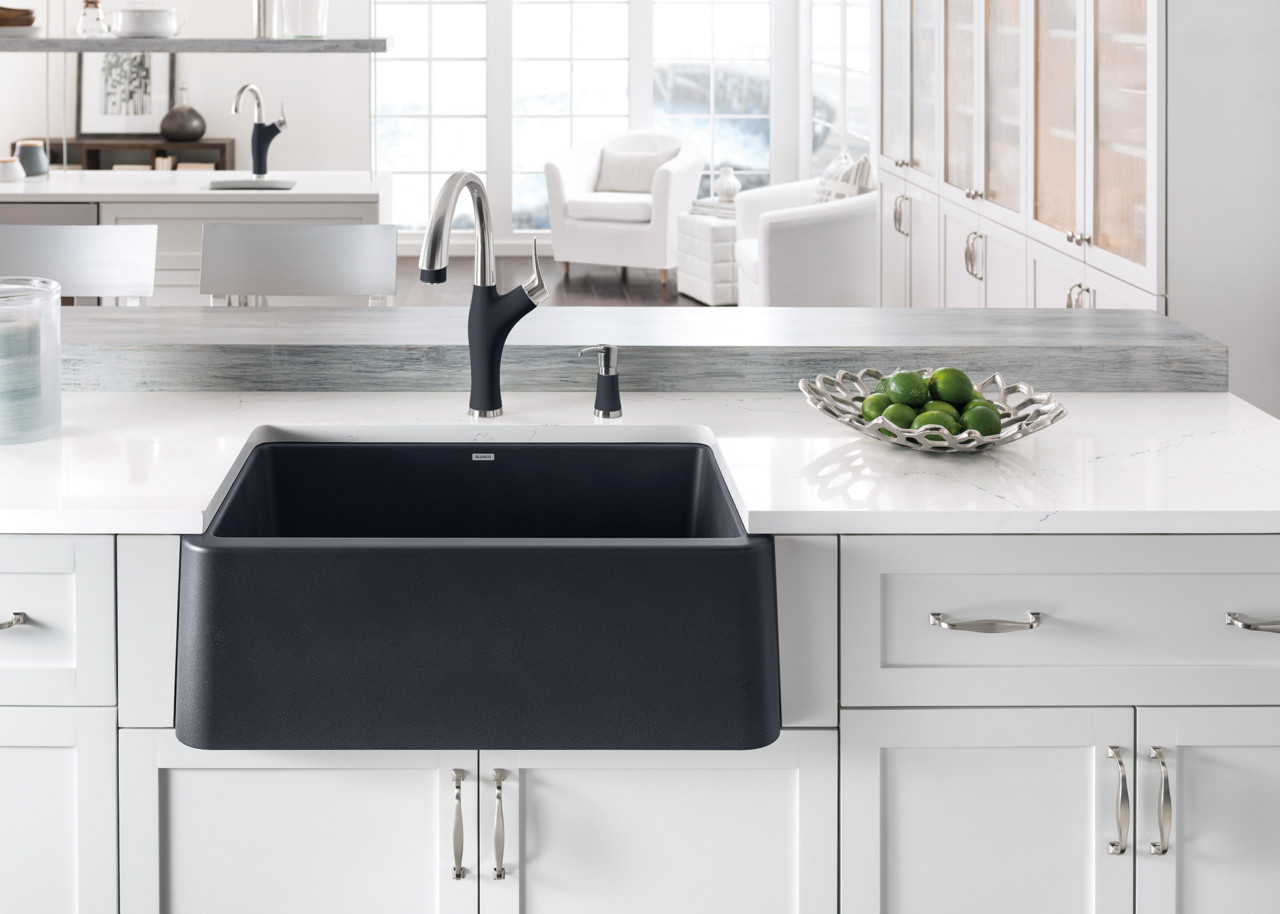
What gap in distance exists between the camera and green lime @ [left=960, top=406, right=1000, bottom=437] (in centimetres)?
162

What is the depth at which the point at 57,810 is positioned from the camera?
145 centimetres

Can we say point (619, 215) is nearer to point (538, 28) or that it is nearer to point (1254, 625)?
point (538, 28)

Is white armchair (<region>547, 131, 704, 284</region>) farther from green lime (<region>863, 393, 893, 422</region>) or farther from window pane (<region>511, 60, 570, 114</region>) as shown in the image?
green lime (<region>863, 393, 893, 422</region>)

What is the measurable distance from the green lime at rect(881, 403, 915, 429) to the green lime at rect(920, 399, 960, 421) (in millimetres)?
23

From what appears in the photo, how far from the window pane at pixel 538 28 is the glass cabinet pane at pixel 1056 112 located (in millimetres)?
5657

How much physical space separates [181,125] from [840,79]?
3996mm

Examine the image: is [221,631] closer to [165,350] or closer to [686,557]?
[686,557]

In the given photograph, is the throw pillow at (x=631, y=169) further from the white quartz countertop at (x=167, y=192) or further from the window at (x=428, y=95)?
the white quartz countertop at (x=167, y=192)

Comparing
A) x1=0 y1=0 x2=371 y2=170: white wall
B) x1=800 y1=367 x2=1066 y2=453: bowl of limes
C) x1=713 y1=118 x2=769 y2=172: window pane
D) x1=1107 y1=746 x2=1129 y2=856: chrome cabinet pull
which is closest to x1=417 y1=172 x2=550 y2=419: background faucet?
x1=800 y1=367 x2=1066 y2=453: bowl of limes

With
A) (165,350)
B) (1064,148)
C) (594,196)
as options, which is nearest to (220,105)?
(594,196)

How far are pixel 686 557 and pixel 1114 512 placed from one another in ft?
1.47

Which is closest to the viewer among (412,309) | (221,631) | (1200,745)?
(221,631)

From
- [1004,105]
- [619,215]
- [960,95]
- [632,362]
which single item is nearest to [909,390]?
[632,362]

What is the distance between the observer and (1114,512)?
140cm
